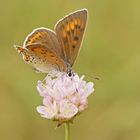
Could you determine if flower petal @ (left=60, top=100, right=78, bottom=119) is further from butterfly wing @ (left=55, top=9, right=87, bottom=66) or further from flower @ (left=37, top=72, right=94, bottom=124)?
butterfly wing @ (left=55, top=9, right=87, bottom=66)

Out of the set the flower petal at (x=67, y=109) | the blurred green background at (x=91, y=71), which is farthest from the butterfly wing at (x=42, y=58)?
the blurred green background at (x=91, y=71)

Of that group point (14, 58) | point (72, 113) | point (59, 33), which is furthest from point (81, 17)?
point (14, 58)

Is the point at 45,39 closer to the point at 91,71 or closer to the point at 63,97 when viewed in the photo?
the point at 63,97

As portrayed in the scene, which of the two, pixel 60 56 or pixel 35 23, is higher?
pixel 35 23

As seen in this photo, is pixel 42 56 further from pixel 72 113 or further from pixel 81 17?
pixel 72 113

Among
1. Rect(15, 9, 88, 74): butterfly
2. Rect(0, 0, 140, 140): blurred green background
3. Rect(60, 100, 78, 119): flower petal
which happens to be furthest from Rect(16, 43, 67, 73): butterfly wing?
Rect(0, 0, 140, 140): blurred green background

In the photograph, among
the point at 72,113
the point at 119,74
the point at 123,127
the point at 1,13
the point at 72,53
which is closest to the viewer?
the point at 72,113

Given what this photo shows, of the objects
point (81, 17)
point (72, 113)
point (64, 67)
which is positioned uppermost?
point (81, 17)
